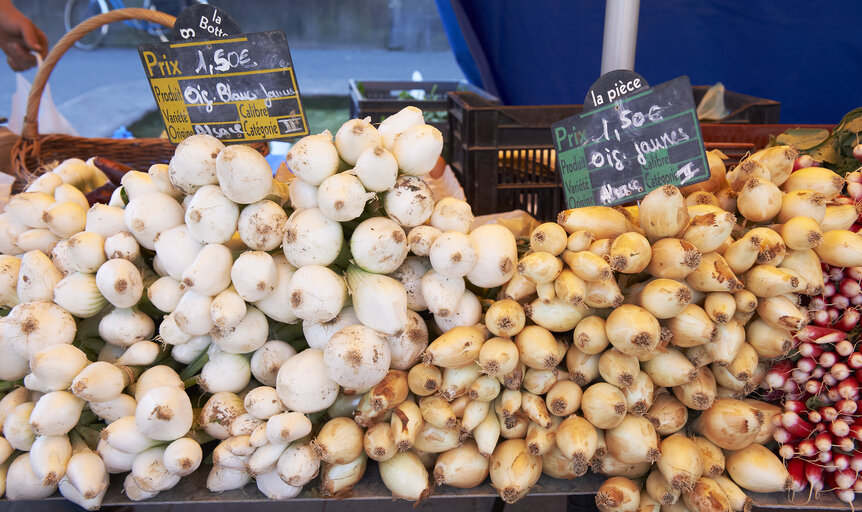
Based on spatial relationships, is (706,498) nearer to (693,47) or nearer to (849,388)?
(849,388)

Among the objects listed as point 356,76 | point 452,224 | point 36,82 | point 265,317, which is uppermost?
point 356,76

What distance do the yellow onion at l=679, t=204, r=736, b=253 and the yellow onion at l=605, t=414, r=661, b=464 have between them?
0.34 m

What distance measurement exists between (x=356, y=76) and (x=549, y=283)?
28.0ft

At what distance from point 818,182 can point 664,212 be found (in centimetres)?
39

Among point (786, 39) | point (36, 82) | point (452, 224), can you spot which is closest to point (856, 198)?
point (452, 224)

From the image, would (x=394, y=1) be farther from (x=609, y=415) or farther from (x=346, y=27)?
(x=609, y=415)

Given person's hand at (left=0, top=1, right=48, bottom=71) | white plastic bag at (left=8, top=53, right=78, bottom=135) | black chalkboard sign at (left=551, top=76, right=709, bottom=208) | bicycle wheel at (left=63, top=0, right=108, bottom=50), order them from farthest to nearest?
bicycle wheel at (left=63, top=0, right=108, bottom=50) → person's hand at (left=0, top=1, right=48, bottom=71) → white plastic bag at (left=8, top=53, right=78, bottom=135) → black chalkboard sign at (left=551, top=76, right=709, bottom=208)

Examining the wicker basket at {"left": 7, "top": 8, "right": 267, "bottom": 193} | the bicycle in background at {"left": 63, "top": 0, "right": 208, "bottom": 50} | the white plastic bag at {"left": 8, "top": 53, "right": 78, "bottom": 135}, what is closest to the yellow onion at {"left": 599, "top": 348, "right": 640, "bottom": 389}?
the wicker basket at {"left": 7, "top": 8, "right": 267, "bottom": 193}

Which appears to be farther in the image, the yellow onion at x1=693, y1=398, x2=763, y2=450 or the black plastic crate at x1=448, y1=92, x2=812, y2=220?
the black plastic crate at x1=448, y1=92, x2=812, y2=220

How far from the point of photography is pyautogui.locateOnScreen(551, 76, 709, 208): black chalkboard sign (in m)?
1.14

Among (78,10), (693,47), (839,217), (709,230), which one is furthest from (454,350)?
(78,10)

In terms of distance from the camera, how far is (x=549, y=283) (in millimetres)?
1049

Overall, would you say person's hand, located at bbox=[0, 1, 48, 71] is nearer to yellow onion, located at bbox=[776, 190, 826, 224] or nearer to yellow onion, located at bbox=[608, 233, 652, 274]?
yellow onion, located at bbox=[608, 233, 652, 274]

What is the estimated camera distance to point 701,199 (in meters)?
1.18
